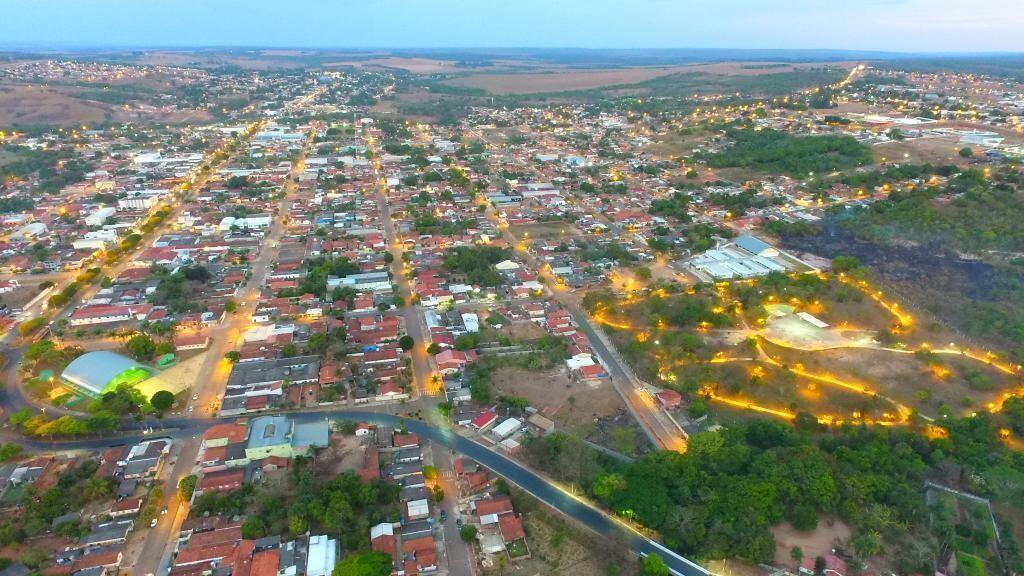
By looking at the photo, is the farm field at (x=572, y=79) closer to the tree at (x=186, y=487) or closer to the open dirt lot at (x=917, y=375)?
the open dirt lot at (x=917, y=375)

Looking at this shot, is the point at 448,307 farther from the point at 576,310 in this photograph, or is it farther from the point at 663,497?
the point at 663,497

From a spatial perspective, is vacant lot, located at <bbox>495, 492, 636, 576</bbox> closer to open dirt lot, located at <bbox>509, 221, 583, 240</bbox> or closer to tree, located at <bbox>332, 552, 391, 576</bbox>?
tree, located at <bbox>332, 552, 391, 576</bbox>

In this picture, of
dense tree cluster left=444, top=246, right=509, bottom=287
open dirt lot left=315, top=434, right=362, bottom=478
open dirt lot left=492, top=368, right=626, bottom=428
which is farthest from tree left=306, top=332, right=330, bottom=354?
dense tree cluster left=444, top=246, right=509, bottom=287

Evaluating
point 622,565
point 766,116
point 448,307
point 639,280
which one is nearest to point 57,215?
point 448,307

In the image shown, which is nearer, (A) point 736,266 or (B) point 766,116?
(A) point 736,266

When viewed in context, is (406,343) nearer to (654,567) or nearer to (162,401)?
(162,401)

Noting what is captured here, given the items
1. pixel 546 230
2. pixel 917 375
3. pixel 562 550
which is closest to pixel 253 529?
pixel 562 550

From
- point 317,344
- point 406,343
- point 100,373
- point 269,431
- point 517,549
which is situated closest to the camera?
point 517,549
